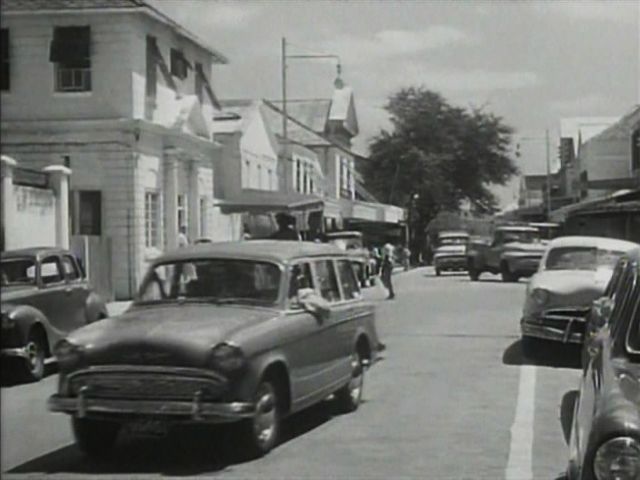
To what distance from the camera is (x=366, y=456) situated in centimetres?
441

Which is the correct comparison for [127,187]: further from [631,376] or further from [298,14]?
[631,376]

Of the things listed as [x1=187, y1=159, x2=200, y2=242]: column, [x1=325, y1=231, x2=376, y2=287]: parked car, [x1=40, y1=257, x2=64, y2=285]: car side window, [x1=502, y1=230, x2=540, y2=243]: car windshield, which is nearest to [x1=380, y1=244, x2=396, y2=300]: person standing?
[x1=325, y1=231, x2=376, y2=287]: parked car

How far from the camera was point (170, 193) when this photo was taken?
9.43ft

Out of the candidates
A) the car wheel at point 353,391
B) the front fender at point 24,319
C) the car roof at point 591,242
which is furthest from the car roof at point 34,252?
the car wheel at point 353,391

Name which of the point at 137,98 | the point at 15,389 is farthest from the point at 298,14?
the point at 15,389

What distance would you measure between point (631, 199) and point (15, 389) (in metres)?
1.85

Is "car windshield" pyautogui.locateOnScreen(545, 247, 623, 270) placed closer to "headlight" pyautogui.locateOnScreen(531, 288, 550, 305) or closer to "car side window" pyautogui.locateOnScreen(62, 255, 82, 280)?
"headlight" pyautogui.locateOnScreen(531, 288, 550, 305)

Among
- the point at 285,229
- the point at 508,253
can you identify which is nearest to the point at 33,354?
the point at 285,229

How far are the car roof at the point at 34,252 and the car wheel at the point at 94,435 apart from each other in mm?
640

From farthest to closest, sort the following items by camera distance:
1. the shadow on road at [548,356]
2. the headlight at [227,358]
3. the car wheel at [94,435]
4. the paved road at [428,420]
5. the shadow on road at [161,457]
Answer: the shadow on road at [548,356], the headlight at [227,358], the paved road at [428,420], the shadow on road at [161,457], the car wheel at [94,435]

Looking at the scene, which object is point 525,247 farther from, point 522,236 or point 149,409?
point 149,409

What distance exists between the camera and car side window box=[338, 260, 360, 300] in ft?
14.1

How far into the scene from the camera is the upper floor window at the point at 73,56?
269 centimetres

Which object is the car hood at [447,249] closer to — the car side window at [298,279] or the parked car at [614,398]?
the car side window at [298,279]
